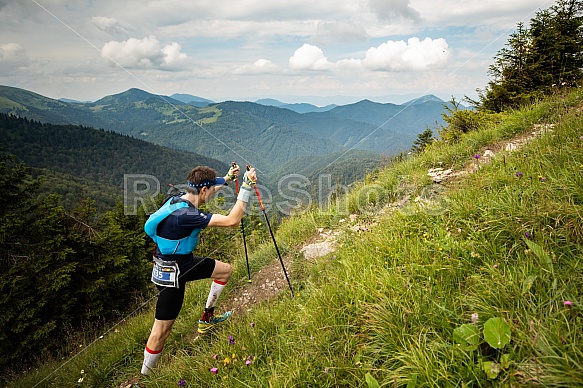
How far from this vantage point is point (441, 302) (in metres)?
2.45

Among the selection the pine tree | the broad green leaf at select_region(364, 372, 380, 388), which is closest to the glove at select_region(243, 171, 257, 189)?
the broad green leaf at select_region(364, 372, 380, 388)

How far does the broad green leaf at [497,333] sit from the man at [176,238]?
3.19 meters

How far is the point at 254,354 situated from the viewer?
3295 mm

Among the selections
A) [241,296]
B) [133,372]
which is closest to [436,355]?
[241,296]

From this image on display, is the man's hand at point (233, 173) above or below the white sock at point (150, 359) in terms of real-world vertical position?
above

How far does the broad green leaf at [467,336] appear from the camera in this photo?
1.91 meters

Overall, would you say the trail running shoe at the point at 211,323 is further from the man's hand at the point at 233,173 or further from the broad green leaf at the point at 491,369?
the broad green leaf at the point at 491,369

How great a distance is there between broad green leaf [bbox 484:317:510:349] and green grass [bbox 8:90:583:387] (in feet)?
0.23

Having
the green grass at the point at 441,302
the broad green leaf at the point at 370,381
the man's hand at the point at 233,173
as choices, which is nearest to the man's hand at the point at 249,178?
the man's hand at the point at 233,173

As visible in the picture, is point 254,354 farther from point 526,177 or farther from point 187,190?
point 526,177

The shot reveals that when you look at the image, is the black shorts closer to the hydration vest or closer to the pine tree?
the hydration vest

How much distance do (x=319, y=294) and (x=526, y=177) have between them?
117 inches

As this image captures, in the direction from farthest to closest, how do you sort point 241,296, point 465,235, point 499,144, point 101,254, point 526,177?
1. point 101,254
2. point 499,144
3. point 241,296
4. point 526,177
5. point 465,235

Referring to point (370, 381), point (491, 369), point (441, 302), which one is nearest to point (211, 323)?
point (370, 381)
